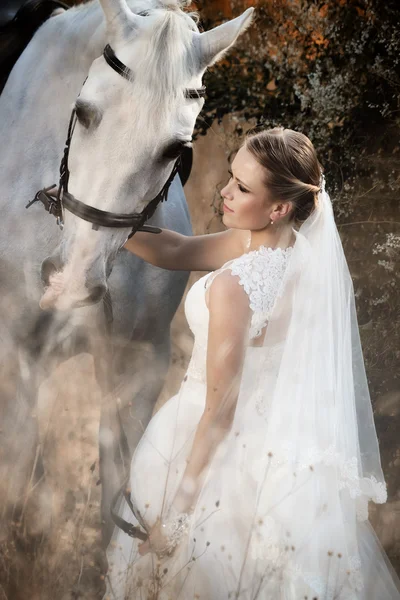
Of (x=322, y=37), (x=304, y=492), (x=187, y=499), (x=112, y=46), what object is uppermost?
(x=112, y=46)

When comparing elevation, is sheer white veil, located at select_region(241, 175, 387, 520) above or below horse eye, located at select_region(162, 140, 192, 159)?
below

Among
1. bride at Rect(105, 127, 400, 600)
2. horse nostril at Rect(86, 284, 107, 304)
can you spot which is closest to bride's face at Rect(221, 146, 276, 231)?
bride at Rect(105, 127, 400, 600)

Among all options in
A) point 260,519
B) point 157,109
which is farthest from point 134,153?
point 260,519

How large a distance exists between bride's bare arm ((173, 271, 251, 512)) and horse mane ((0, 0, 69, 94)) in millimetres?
1459

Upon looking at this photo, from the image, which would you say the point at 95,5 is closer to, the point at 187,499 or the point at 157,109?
the point at 157,109

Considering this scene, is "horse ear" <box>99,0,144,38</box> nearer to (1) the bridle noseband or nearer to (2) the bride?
(1) the bridle noseband

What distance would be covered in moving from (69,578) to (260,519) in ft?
2.88

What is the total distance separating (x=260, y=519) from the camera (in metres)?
1.91

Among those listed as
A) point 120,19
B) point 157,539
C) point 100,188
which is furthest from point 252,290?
point 120,19

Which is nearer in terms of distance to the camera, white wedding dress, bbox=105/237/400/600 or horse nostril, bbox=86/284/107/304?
white wedding dress, bbox=105/237/400/600

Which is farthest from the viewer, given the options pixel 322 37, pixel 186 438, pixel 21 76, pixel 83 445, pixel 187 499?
pixel 322 37

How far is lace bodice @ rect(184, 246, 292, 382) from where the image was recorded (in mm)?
1948

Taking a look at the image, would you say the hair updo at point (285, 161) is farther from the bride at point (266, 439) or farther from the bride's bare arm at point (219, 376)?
the bride's bare arm at point (219, 376)

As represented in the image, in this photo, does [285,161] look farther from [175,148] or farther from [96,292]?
[96,292]
